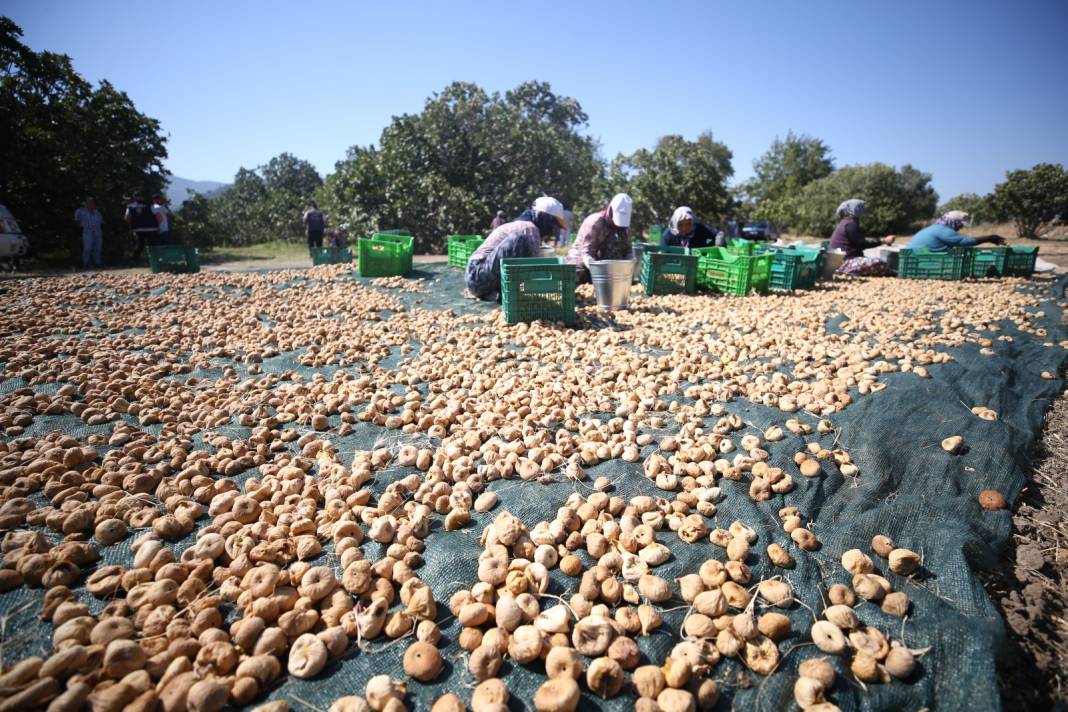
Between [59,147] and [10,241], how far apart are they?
9.09 feet

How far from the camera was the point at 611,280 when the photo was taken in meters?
4.70

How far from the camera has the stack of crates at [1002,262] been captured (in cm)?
704

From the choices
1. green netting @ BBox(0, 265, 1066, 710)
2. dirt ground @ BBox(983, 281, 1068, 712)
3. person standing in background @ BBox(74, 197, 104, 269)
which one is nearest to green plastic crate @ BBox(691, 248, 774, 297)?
green netting @ BBox(0, 265, 1066, 710)

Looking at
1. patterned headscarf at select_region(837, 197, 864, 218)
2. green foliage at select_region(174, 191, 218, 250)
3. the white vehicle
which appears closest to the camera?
patterned headscarf at select_region(837, 197, 864, 218)

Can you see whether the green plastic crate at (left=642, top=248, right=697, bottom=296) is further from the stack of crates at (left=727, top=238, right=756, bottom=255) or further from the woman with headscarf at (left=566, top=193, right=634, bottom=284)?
the stack of crates at (left=727, top=238, right=756, bottom=255)

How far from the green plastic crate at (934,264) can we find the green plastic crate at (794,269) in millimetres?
1468

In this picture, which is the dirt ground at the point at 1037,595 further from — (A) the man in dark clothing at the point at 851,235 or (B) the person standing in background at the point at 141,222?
(B) the person standing in background at the point at 141,222

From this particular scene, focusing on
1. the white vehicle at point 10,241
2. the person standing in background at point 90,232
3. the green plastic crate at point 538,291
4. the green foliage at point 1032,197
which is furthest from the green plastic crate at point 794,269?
the green foliage at point 1032,197

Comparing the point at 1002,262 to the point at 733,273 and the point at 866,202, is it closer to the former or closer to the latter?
the point at 733,273

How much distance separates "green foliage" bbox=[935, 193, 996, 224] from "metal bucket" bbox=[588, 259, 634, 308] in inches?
803

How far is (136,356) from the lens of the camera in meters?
3.18

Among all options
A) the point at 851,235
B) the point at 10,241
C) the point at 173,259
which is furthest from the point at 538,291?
the point at 10,241

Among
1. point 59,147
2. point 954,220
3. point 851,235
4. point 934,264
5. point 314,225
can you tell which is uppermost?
point 59,147

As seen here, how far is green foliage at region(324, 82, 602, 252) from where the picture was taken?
12367 mm
